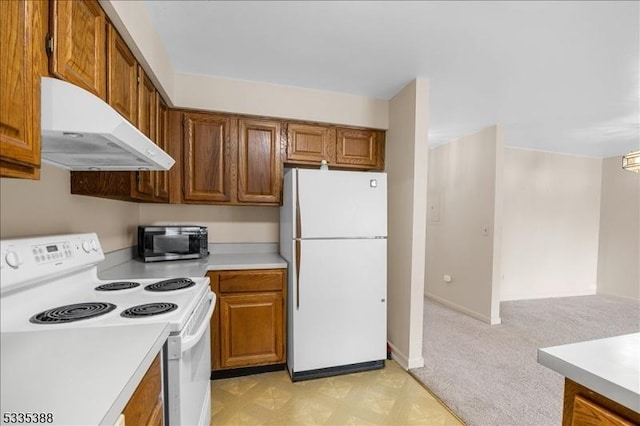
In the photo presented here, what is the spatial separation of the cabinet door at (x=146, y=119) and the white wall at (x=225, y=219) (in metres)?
0.71

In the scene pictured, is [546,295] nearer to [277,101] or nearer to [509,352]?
[509,352]

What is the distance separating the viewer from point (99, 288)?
1.47 m

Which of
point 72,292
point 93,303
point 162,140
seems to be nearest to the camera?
point 93,303

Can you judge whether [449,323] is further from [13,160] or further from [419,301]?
[13,160]

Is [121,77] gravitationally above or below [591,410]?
above

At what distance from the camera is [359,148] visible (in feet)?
9.32

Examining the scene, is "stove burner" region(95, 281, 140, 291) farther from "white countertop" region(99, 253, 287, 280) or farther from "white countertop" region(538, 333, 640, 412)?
"white countertop" region(538, 333, 640, 412)

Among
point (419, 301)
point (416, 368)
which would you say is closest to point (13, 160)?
point (419, 301)

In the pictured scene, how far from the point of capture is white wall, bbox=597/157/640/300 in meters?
Answer: 4.54

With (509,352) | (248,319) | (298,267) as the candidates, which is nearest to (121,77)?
(298,267)

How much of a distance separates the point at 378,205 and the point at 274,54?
1.38m

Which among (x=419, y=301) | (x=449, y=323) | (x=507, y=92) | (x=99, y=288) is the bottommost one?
(x=449, y=323)

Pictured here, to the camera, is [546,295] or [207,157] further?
[546,295]

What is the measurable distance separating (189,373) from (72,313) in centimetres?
51
